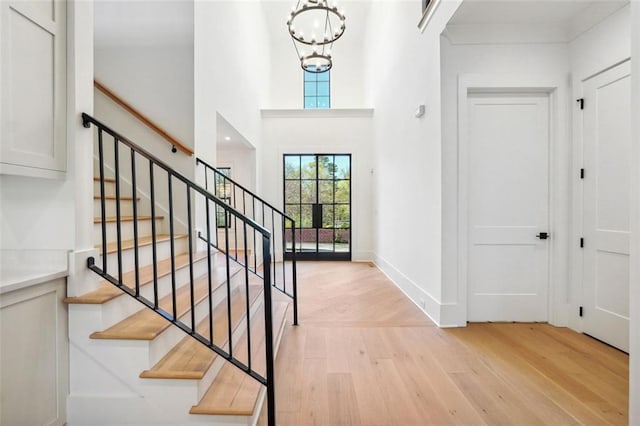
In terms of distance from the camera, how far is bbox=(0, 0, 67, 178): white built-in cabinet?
129cm

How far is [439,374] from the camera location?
2068mm

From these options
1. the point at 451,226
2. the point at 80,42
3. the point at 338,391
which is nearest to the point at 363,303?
the point at 451,226

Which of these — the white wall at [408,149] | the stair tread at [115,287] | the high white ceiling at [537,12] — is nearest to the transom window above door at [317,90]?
the white wall at [408,149]

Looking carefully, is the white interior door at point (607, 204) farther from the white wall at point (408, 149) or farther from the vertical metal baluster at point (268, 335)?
the vertical metal baluster at point (268, 335)

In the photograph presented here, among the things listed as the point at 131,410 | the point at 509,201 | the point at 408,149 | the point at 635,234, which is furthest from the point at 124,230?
the point at 509,201

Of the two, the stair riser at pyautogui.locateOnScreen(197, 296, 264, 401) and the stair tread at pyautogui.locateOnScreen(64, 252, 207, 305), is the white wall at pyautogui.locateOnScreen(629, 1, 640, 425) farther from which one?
the stair tread at pyautogui.locateOnScreen(64, 252, 207, 305)

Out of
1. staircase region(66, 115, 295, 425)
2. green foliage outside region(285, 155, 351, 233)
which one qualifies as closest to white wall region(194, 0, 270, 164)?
green foliage outside region(285, 155, 351, 233)

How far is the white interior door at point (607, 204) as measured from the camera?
2.42 m

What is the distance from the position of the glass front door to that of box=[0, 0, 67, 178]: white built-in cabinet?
5.05m

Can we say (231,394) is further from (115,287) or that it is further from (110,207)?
(110,207)

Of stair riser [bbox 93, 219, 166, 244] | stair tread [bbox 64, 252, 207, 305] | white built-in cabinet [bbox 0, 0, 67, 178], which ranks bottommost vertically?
stair tread [bbox 64, 252, 207, 305]

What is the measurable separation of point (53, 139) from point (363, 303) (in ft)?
10.6

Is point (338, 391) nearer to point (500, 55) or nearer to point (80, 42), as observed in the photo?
point (80, 42)

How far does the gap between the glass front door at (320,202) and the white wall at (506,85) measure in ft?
12.3
